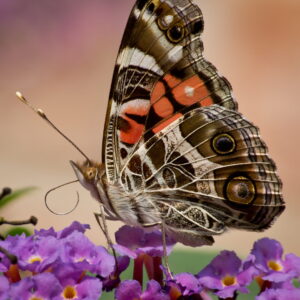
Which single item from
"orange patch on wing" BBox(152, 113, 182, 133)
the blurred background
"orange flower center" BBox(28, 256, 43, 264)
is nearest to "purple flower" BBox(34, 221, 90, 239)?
"orange flower center" BBox(28, 256, 43, 264)

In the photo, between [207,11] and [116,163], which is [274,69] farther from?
[116,163]

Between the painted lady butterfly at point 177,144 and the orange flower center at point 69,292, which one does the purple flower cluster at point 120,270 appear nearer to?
the orange flower center at point 69,292

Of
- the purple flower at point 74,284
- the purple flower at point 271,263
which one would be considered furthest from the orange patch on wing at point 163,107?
the purple flower at point 74,284

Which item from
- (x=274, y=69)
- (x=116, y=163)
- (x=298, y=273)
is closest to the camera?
(x=298, y=273)

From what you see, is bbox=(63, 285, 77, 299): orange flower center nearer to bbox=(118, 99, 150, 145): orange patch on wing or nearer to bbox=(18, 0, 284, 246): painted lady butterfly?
bbox=(18, 0, 284, 246): painted lady butterfly

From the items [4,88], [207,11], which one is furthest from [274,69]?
[4,88]

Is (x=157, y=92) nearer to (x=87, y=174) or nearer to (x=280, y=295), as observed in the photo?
(x=87, y=174)
